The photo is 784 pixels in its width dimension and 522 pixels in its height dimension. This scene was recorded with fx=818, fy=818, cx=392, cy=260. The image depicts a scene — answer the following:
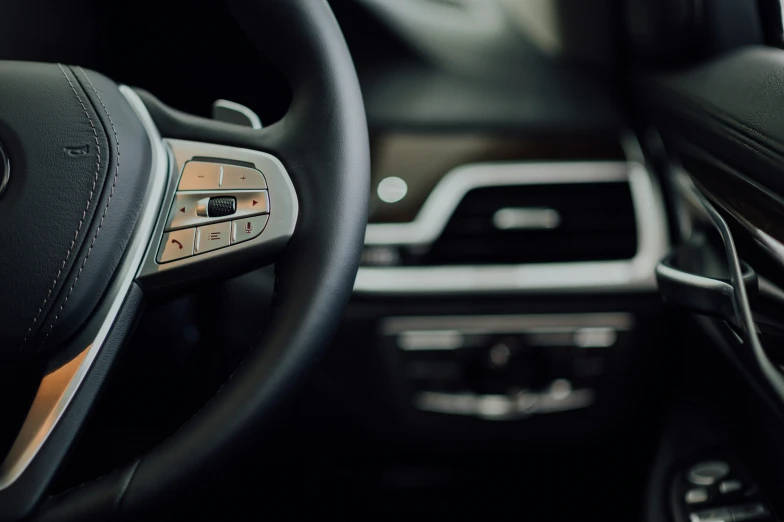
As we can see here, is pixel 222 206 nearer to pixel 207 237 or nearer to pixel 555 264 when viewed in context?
pixel 207 237

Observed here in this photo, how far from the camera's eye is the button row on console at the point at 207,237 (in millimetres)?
782

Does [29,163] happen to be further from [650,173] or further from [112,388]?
[650,173]

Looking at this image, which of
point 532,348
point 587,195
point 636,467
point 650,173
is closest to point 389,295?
point 532,348

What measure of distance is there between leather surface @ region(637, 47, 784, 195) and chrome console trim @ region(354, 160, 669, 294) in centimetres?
11

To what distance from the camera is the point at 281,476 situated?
56.6 inches

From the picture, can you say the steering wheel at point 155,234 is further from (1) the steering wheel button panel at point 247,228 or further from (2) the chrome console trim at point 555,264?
(2) the chrome console trim at point 555,264

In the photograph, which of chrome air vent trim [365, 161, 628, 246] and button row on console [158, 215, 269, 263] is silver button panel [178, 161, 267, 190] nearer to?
button row on console [158, 215, 269, 263]

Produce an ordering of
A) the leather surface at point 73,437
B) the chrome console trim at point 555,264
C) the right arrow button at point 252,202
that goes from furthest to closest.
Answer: the chrome console trim at point 555,264 → the right arrow button at point 252,202 → the leather surface at point 73,437

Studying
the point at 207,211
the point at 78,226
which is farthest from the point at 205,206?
the point at 78,226

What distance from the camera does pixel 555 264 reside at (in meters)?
1.23

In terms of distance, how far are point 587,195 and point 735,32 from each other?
11.8 inches

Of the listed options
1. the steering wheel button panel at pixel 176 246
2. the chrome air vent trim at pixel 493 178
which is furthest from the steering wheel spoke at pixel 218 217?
the chrome air vent trim at pixel 493 178

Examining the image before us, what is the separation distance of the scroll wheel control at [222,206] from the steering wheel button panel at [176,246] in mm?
27

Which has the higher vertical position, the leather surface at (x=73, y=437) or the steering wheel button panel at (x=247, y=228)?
the steering wheel button panel at (x=247, y=228)
